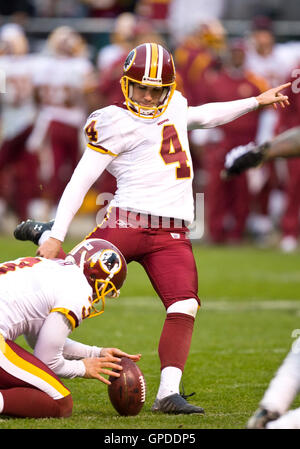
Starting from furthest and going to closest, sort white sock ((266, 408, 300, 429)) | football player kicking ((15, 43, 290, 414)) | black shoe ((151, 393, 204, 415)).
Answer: football player kicking ((15, 43, 290, 414)), black shoe ((151, 393, 204, 415)), white sock ((266, 408, 300, 429))

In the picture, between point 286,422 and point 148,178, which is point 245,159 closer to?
point 148,178

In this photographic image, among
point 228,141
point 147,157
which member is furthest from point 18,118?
point 147,157

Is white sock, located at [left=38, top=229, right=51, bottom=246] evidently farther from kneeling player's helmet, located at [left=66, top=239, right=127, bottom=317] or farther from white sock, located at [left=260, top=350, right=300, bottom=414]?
white sock, located at [left=260, top=350, right=300, bottom=414]

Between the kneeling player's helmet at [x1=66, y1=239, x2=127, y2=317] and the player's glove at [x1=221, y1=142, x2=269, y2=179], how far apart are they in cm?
65

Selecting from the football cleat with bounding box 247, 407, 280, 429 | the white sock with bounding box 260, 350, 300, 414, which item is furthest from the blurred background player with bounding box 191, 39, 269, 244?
the football cleat with bounding box 247, 407, 280, 429

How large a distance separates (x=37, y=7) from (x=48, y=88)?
337 centimetres

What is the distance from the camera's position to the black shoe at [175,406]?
15.2 feet

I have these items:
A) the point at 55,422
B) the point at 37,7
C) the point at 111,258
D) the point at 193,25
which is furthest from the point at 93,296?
the point at 37,7

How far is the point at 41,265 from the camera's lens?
4578 mm

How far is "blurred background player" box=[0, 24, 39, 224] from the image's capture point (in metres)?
12.5

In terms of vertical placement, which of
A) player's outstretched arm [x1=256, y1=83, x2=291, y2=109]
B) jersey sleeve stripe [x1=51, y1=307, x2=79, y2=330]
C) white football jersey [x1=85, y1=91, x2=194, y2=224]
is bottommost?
jersey sleeve stripe [x1=51, y1=307, x2=79, y2=330]

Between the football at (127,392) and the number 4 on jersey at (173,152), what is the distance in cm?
107

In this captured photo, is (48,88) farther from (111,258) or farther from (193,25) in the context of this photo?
(111,258)

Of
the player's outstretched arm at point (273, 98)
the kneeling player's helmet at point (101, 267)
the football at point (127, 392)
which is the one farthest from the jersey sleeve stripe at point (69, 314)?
the player's outstretched arm at point (273, 98)
